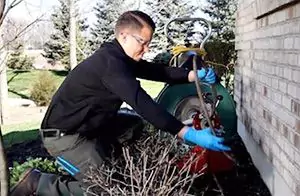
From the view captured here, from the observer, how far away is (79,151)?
Answer: 11.8 ft

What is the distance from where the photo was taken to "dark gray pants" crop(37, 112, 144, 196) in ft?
11.7

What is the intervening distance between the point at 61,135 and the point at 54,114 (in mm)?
156

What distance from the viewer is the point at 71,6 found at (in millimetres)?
16500

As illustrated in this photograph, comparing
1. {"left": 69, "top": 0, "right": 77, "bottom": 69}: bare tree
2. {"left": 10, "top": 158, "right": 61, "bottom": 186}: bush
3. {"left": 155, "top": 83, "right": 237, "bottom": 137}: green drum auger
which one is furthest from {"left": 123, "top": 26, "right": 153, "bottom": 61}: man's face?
{"left": 69, "top": 0, "right": 77, "bottom": 69}: bare tree

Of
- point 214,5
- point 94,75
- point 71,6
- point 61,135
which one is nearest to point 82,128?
point 61,135

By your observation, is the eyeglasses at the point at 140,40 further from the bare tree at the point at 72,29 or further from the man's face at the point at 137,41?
the bare tree at the point at 72,29

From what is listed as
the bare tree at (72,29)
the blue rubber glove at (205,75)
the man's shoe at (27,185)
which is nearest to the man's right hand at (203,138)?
the blue rubber glove at (205,75)

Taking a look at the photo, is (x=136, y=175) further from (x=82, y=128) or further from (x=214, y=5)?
(x=214, y=5)

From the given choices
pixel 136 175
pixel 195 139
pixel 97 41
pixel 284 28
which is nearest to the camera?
pixel 136 175

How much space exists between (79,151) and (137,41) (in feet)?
2.84

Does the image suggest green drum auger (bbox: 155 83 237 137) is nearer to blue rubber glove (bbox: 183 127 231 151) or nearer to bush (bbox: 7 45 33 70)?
blue rubber glove (bbox: 183 127 231 151)

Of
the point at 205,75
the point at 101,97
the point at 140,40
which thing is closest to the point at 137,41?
the point at 140,40

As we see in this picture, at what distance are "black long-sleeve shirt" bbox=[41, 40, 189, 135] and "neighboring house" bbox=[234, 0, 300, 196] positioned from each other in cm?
107

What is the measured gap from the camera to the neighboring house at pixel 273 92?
3695 mm
